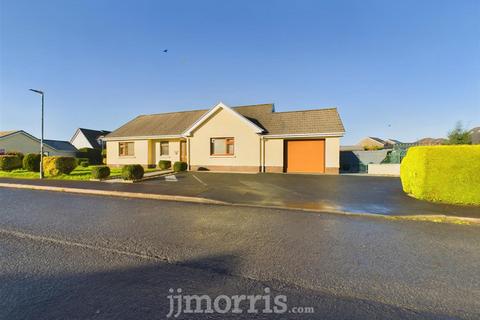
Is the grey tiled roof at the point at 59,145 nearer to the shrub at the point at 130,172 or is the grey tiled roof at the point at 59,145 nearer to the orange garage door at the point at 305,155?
the shrub at the point at 130,172

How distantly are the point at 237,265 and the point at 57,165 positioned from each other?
673 inches

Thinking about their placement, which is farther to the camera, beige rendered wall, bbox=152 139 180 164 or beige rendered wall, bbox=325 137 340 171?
beige rendered wall, bbox=152 139 180 164

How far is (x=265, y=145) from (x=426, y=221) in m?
12.9

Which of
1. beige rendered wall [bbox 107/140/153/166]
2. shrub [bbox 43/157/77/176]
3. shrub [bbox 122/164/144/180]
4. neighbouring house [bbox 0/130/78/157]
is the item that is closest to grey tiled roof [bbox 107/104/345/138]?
beige rendered wall [bbox 107/140/153/166]

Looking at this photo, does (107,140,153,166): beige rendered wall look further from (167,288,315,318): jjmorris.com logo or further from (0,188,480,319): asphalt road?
(167,288,315,318): jjmorris.com logo

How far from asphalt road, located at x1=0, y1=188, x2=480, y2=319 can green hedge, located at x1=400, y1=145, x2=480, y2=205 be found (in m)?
2.65

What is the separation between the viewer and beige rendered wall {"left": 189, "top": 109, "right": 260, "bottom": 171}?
18.5 metres

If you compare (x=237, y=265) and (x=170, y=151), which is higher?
(x=170, y=151)

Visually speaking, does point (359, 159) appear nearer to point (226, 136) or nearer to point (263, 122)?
point (263, 122)

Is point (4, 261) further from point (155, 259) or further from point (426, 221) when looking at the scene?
point (426, 221)

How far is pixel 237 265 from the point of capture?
3643 mm

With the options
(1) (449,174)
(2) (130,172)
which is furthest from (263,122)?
(1) (449,174)

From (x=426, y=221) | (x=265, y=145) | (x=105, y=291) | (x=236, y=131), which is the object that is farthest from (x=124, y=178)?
(x=426, y=221)

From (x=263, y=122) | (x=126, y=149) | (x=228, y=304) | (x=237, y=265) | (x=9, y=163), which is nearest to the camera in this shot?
(x=228, y=304)
